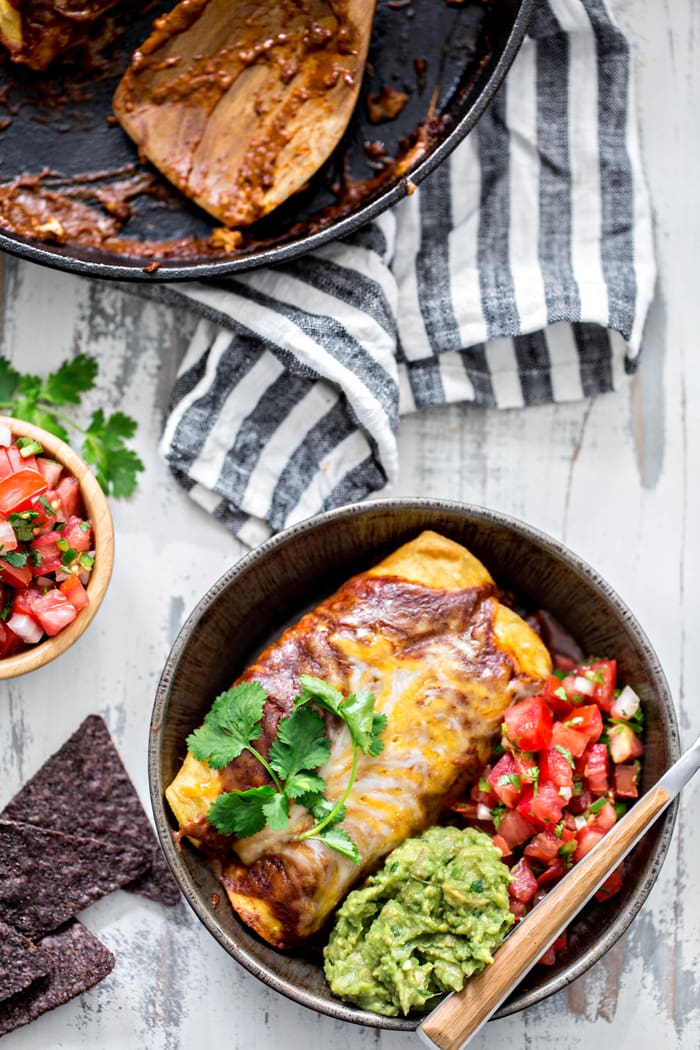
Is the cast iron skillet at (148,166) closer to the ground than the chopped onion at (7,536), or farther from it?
farther from it

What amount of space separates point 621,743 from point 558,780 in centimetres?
24

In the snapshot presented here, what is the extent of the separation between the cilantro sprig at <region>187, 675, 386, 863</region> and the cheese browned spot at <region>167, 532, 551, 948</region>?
4 cm

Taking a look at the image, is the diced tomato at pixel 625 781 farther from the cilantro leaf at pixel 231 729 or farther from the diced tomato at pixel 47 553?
the diced tomato at pixel 47 553

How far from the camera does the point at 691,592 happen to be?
3385 millimetres

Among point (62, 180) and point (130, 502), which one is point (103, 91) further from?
point (130, 502)

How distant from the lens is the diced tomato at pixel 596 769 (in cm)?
292

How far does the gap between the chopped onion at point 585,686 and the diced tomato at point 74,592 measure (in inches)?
52.1

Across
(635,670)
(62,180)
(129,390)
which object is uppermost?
(62,180)

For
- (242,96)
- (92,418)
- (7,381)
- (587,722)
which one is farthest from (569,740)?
(242,96)

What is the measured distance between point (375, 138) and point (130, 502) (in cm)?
130

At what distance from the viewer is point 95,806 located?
3.22m

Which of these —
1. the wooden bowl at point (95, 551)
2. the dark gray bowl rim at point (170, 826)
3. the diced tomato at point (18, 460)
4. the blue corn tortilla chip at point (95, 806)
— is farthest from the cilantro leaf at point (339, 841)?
the diced tomato at point (18, 460)

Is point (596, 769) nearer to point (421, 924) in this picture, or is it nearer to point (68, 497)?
point (421, 924)

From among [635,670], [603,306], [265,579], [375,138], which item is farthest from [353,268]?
[635,670]
